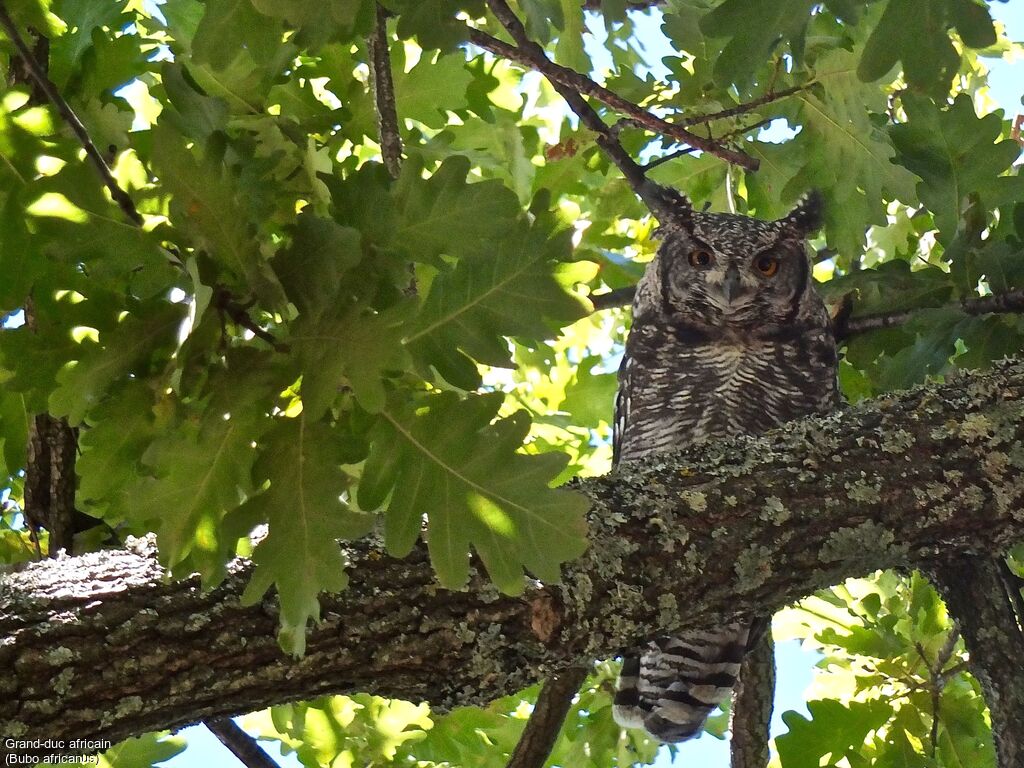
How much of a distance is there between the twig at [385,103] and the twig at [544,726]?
1535 mm

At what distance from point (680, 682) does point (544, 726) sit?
2.74 feet

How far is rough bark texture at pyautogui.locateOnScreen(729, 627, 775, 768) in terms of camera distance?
359 centimetres

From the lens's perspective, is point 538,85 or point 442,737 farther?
point 538,85

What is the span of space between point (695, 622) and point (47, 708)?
4.15ft

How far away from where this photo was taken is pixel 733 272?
4.00m

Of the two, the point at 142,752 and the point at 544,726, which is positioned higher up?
the point at 544,726

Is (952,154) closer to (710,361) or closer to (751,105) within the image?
(751,105)

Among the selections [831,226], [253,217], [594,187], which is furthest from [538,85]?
[253,217]

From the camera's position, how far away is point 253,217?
1509 millimetres

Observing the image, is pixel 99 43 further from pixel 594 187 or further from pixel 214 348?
pixel 594 187

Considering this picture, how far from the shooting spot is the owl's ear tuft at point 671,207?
13.3ft

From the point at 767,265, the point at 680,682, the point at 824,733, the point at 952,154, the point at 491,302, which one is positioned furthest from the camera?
the point at 767,265

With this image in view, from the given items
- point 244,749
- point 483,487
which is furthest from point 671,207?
point 483,487

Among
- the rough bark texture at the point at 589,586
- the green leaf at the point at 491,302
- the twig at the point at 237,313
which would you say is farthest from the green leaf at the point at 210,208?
the rough bark texture at the point at 589,586
